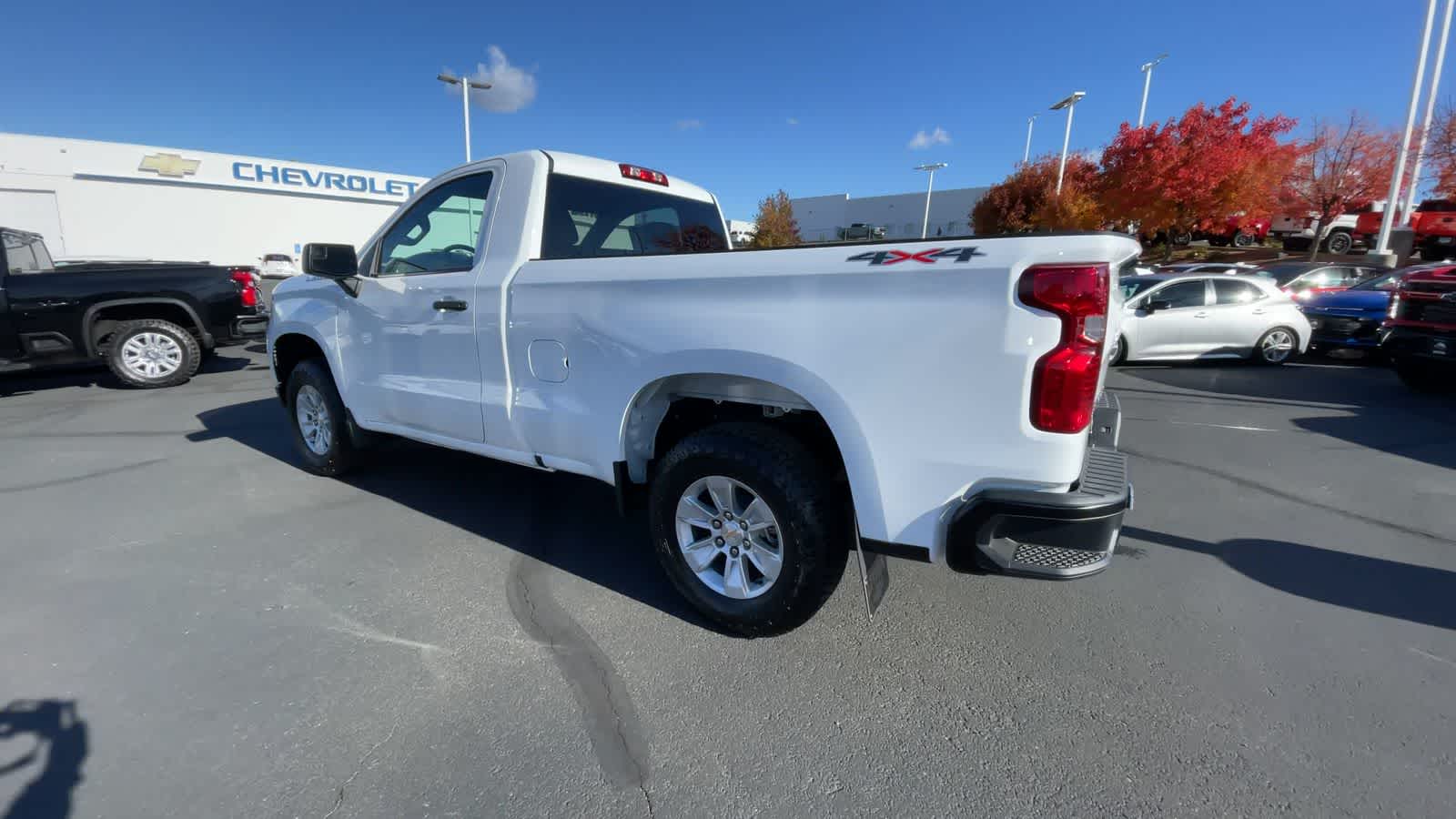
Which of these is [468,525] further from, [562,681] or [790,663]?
[790,663]

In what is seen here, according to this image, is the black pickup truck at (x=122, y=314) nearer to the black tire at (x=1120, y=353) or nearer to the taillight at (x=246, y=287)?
the taillight at (x=246, y=287)

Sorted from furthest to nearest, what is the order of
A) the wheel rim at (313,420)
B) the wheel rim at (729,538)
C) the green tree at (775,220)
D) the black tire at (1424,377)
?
the green tree at (775,220), the black tire at (1424,377), the wheel rim at (313,420), the wheel rim at (729,538)

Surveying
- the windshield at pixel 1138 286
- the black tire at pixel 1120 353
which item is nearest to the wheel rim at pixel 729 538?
the black tire at pixel 1120 353

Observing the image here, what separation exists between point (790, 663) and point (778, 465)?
2.72ft

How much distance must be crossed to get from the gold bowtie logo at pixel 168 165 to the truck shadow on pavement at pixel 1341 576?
3799 cm

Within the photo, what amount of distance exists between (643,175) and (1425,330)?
8.75m

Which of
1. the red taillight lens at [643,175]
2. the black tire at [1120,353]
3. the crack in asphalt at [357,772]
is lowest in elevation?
the crack in asphalt at [357,772]

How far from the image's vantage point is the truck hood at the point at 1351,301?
9.87m

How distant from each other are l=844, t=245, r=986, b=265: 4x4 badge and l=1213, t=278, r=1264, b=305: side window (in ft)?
33.4

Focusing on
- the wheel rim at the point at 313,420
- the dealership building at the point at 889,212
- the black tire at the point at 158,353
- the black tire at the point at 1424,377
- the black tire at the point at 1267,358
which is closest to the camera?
the wheel rim at the point at 313,420

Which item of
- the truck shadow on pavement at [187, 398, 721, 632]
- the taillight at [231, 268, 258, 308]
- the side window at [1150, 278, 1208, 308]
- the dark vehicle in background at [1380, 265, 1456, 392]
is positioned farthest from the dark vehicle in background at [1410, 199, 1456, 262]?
the taillight at [231, 268, 258, 308]

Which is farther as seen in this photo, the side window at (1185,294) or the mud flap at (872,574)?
the side window at (1185,294)

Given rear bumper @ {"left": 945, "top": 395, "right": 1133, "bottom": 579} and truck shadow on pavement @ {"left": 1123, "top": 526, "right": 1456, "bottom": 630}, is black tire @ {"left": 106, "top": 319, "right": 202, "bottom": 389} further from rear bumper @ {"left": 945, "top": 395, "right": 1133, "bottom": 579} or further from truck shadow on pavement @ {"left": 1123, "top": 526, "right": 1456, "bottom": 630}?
truck shadow on pavement @ {"left": 1123, "top": 526, "right": 1456, "bottom": 630}

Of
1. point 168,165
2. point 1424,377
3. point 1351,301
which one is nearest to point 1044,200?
point 1351,301
